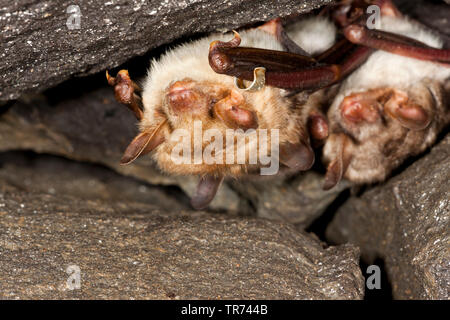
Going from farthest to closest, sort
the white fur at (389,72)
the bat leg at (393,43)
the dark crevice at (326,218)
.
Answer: the dark crevice at (326,218)
the white fur at (389,72)
the bat leg at (393,43)

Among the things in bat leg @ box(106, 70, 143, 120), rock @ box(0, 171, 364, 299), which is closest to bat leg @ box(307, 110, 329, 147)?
rock @ box(0, 171, 364, 299)

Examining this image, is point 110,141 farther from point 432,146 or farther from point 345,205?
point 432,146

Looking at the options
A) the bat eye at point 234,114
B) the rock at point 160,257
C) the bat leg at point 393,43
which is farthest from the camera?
the bat leg at point 393,43

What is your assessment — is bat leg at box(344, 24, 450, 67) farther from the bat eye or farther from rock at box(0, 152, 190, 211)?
rock at box(0, 152, 190, 211)

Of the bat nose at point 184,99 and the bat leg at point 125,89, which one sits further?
the bat leg at point 125,89

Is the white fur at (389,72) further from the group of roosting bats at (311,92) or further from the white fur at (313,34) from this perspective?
the white fur at (313,34)

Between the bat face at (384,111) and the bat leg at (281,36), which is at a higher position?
the bat leg at (281,36)

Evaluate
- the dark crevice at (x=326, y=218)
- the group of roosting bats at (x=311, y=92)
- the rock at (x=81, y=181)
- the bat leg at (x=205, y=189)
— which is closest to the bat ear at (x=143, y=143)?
the group of roosting bats at (x=311, y=92)
